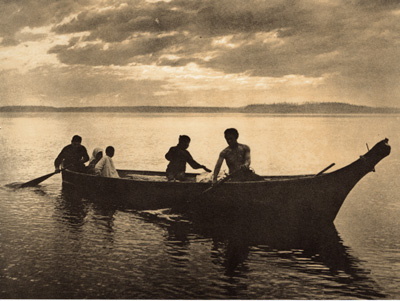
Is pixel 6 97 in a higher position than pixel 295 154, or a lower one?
higher

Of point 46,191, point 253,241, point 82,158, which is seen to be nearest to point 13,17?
point 82,158

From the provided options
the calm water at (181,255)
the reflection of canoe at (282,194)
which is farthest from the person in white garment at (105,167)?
the reflection of canoe at (282,194)

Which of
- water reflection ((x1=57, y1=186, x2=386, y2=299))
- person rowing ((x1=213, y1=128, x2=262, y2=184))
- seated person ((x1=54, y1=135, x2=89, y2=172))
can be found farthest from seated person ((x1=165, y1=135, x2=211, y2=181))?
seated person ((x1=54, y1=135, x2=89, y2=172))

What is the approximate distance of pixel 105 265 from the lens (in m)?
7.07

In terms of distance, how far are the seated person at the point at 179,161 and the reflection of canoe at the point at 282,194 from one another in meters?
0.72

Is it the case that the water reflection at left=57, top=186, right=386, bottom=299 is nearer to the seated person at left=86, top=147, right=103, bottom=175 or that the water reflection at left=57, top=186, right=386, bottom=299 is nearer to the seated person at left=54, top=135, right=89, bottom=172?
the seated person at left=86, top=147, right=103, bottom=175

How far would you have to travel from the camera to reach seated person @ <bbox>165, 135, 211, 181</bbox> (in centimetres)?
1090

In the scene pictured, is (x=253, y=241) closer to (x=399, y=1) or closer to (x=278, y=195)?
(x=278, y=195)

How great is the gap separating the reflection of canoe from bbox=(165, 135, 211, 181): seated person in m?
0.72

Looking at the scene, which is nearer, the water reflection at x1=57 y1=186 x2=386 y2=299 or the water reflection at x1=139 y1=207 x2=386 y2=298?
the water reflection at x1=57 y1=186 x2=386 y2=299

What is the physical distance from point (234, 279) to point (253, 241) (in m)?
2.18

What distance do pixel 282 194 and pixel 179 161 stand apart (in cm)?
314

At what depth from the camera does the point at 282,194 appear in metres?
9.02

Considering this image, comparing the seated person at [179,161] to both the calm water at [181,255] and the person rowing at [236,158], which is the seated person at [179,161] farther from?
the person rowing at [236,158]
